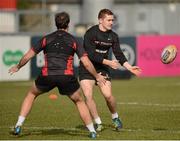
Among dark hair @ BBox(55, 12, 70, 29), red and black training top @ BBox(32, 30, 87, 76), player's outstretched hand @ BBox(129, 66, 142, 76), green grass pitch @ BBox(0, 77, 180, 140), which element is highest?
dark hair @ BBox(55, 12, 70, 29)

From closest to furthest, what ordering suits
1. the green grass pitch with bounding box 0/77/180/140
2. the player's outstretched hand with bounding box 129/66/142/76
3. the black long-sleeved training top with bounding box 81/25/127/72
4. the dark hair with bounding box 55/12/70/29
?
the dark hair with bounding box 55/12/70/29 < the green grass pitch with bounding box 0/77/180/140 < the player's outstretched hand with bounding box 129/66/142/76 < the black long-sleeved training top with bounding box 81/25/127/72

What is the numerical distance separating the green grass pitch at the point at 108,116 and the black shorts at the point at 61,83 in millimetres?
814

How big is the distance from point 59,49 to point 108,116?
15.2ft

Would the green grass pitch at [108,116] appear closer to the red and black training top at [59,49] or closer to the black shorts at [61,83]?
the black shorts at [61,83]

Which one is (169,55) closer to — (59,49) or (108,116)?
(59,49)

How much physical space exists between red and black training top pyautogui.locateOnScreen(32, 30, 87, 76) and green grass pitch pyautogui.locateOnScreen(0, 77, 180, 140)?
1144 millimetres

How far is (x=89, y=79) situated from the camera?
15195 mm

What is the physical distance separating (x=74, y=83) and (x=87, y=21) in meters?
38.6

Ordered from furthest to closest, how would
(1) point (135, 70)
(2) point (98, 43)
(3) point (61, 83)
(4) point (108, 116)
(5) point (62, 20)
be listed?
(4) point (108, 116) → (2) point (98, 43) → (1) point (135, 70) → (3) point (61, 83) → (5) point (62, 20)

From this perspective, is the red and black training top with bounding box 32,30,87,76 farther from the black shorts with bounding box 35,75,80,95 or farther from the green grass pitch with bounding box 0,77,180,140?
the green grass pitch with bounding box 0,77,180,140

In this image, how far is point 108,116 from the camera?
17734 mm

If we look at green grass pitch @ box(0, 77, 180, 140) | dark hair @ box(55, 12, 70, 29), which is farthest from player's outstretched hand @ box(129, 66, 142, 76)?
dark hair @ box(55, 12, 70, 29)

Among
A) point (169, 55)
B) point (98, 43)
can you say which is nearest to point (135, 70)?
point (169, 55)

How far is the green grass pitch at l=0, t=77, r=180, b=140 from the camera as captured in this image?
13984 millimetres
